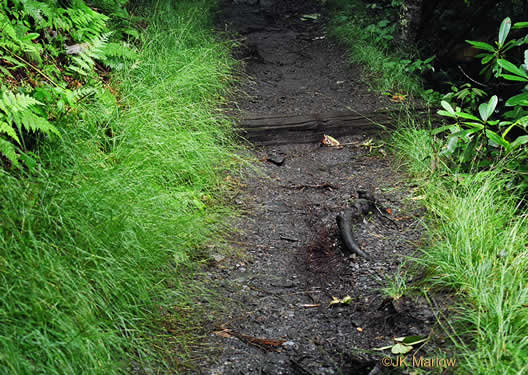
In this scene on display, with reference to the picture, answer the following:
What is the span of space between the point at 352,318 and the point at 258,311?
0.51 meters

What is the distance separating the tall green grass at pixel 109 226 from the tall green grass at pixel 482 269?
4.27ft

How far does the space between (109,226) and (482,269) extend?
182 centimetres

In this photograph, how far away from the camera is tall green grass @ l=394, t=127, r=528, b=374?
1.93 meters

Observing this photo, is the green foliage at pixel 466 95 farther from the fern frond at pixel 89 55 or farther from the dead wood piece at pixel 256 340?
the fern frond at pixel 89 55

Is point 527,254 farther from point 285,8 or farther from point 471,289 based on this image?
point 285,8

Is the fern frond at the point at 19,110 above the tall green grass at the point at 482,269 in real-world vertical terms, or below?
above

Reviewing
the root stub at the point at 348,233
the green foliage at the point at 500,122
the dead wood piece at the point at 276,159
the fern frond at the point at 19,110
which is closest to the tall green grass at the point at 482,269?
the green foliage at the point at 500,122

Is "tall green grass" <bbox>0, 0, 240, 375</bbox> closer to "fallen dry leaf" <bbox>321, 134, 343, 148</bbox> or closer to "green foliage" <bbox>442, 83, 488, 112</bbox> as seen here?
"fallen dry leaf" <bbox>321, 134, 343, 148</bbox>

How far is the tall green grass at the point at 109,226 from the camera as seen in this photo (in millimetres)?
1908

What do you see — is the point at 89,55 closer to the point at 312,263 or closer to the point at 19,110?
the point at 19,110

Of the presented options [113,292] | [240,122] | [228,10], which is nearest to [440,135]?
[240,122]

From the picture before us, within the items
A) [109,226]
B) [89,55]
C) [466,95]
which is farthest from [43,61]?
[466,95]

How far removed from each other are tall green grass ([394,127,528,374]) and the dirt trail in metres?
0.22

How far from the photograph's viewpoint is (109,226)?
8.13ft
